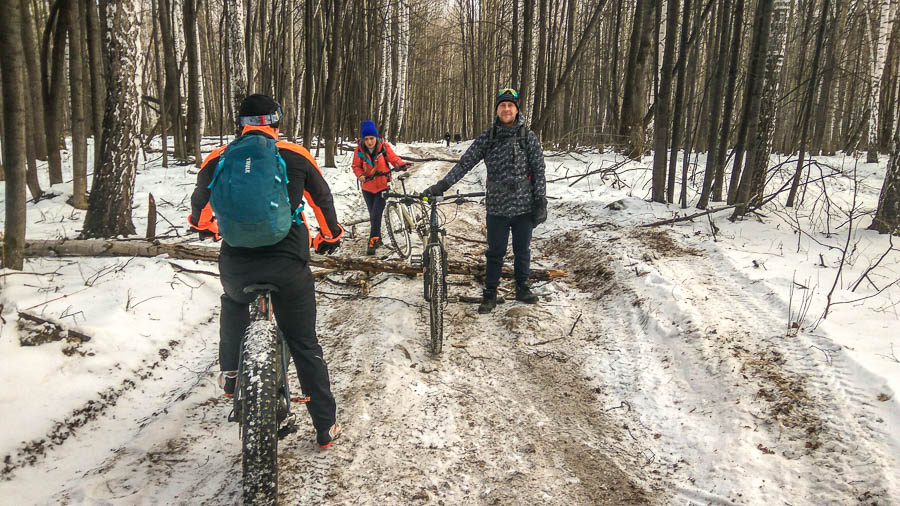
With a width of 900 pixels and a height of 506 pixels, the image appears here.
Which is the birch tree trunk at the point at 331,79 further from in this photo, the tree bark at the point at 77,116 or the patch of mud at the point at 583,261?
the patch of mud at the point at 583,261

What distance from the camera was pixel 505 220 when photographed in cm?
542

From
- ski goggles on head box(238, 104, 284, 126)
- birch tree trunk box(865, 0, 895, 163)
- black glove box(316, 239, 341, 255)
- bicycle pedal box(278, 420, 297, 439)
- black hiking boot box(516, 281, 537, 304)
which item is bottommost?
bicycle pedal box(278, 420, 297, 439)

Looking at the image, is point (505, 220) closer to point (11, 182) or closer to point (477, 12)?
point (11, 182)

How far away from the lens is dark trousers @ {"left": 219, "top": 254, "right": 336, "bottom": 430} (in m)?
2.60

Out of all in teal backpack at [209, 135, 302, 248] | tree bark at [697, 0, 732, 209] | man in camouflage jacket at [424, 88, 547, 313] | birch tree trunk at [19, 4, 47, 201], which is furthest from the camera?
birch tree trunk at [19, 4, 47, 201]

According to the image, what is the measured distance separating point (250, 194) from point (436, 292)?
95.8 inches

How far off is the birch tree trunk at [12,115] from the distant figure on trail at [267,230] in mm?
3179

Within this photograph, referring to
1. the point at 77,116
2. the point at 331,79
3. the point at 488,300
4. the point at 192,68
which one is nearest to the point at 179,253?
the point at 488,300

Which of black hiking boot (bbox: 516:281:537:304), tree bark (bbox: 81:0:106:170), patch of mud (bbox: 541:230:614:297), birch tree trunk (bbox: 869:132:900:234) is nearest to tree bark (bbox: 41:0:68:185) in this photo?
tree bark (bbox: 81:0:106:170)

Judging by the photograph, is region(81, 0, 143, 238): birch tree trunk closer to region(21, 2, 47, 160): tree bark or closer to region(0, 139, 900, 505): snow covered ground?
region(0, 139, 900, 505): snow covered ground

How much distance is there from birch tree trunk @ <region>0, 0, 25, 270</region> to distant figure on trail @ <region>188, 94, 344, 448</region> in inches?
125

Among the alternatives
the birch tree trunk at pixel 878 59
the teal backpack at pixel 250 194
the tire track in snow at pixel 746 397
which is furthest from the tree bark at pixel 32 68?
the birch tree trunk at pixel 878 59

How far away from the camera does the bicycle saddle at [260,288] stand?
8.38 feet

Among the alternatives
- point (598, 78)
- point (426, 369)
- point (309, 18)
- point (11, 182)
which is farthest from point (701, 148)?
point (11, 182)
